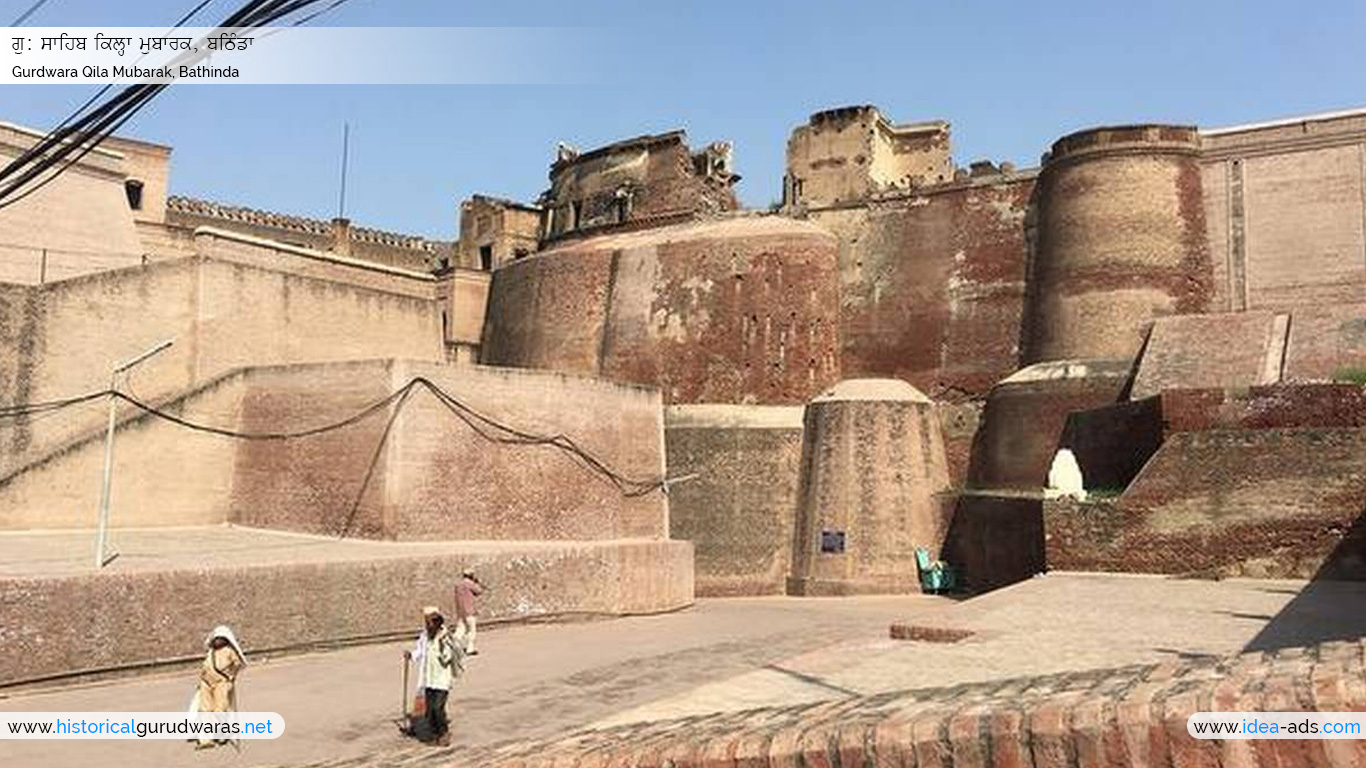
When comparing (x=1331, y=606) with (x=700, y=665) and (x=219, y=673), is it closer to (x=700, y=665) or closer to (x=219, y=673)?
(x=700, y=665)

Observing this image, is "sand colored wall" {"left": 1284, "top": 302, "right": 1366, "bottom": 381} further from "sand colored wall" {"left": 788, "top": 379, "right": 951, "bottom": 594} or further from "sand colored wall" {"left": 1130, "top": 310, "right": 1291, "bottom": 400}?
"sand colored wall" {"left": 788, "top": 379, "right": 951, "bottom": 594}

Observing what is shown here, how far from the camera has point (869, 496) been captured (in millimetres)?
20219

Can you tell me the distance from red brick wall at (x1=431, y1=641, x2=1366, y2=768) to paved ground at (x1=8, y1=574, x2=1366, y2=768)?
2440 millimetres

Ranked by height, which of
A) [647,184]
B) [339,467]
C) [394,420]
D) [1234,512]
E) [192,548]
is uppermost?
[647,184]

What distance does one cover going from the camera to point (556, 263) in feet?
90.6

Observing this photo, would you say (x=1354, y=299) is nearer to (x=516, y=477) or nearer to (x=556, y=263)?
(x=516, y=477)

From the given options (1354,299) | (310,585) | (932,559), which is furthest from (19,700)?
(1354,299)

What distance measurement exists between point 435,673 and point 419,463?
644cm

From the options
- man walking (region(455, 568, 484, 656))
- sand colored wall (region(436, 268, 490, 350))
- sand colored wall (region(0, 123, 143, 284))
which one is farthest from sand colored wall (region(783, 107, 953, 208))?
man walking (region(455, 568, 484, 656))

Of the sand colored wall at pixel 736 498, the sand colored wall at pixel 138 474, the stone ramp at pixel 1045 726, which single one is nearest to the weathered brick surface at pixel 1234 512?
the sand colored wall at pixel 736 498

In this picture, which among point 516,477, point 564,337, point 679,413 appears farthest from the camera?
point 564,337

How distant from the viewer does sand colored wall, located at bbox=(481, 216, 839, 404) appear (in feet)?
78.5

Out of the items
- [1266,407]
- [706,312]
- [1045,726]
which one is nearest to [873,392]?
[706,312]

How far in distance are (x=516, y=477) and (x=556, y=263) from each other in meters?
13.4
